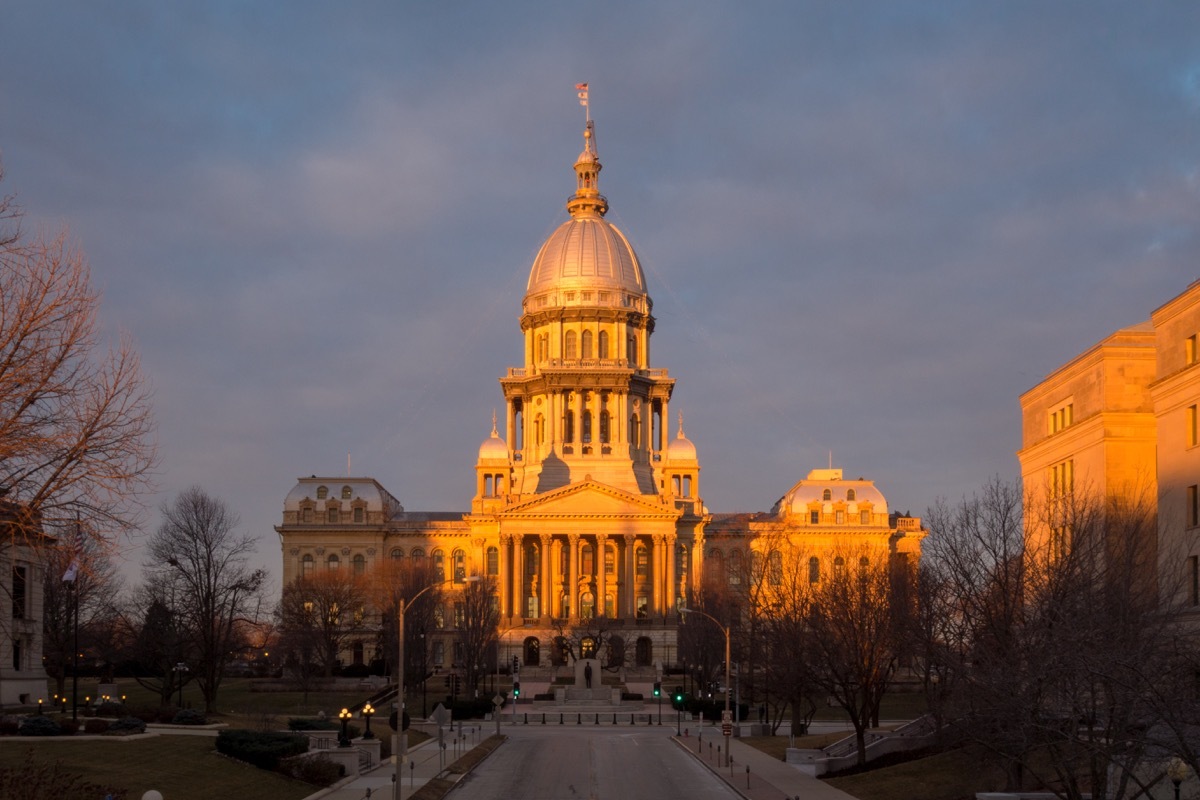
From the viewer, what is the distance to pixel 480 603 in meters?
116

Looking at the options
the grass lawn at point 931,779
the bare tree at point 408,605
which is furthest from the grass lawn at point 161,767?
the bare tree at point 408,605

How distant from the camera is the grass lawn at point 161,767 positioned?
1698 inches

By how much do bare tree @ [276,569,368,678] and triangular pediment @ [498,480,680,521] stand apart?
18.1 m

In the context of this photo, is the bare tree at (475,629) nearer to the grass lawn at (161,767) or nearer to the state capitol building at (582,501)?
the state capitol building at (582,501)

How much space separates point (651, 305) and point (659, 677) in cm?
6398

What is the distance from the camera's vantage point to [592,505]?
517 feet

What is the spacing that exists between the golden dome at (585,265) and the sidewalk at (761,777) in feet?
336

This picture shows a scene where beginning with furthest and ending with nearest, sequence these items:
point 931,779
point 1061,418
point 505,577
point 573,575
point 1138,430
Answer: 1. point 573,575
2. point 505,577
3. point 1061,418
4. point 1138,430
5. point 931,779

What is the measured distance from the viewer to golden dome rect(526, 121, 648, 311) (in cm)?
17450

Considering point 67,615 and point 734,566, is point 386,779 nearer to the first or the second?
point 67,615

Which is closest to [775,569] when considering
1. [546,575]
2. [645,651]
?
[645,651]

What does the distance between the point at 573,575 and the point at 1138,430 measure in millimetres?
103797

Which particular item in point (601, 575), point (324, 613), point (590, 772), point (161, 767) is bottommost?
point (590, 772)

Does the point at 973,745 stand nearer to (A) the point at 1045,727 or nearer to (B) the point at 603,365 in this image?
(A) the point at 1045,727
